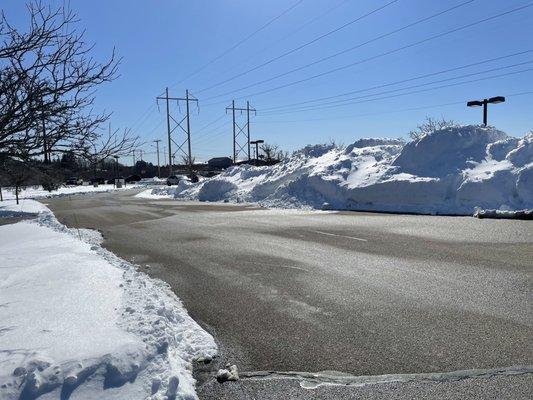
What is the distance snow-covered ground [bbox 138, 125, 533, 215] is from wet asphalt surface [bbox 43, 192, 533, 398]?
4.70 metres

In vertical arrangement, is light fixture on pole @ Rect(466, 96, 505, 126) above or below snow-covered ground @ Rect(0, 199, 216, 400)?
above

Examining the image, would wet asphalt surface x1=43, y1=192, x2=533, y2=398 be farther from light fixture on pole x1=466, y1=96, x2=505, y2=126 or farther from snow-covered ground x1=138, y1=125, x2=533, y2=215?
light fixture on pole x1=466, y1=96, x2=505, y2=126

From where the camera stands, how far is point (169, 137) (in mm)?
68188

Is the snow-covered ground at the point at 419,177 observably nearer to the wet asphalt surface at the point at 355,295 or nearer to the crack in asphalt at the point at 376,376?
the wet asphalt surface at the point at 355,295

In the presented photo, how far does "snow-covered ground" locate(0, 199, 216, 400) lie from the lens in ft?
12.4

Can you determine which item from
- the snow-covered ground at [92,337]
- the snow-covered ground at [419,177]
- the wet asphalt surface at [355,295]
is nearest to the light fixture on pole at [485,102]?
the snow-covered ground at [419,177]

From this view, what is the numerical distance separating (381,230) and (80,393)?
11758 mm

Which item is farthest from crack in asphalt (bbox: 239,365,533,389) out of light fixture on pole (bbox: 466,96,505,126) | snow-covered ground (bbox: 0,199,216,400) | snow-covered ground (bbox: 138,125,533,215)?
light fixture on pole (bbox: 466,96,505,126)

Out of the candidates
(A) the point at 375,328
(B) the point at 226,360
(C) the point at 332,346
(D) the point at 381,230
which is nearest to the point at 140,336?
(B) the point at 226,360

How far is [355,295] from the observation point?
712cm

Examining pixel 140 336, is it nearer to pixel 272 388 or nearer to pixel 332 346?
pixel 272 388

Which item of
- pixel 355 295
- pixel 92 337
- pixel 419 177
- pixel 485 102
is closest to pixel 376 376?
pixel 92 337

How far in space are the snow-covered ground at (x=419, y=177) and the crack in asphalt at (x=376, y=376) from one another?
14780 mm

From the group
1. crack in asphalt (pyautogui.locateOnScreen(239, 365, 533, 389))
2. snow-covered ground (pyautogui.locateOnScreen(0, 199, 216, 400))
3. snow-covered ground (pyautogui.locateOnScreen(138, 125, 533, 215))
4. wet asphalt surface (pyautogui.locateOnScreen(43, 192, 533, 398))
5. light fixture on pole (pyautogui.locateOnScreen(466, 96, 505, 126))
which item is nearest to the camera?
snow-covered ground (pyautogui.locateOnScreen(0, 199, 216, 400))
